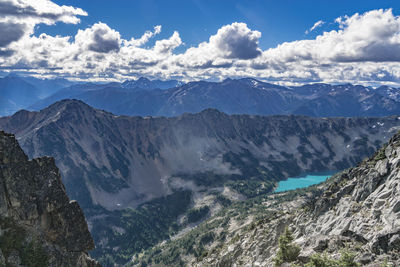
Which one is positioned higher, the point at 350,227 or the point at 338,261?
the point at 338,261

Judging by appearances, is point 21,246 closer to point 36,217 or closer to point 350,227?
point 36,217

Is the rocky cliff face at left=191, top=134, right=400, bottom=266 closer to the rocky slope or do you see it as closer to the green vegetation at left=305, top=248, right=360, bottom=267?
the rocky slope

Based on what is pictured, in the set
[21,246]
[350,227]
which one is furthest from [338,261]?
[21,246]

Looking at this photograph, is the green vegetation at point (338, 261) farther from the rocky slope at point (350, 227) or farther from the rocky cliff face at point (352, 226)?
the rocky cliff face at point (352, 226)

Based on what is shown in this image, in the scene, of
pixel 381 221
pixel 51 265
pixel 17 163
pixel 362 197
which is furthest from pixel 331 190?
pixel 17 163

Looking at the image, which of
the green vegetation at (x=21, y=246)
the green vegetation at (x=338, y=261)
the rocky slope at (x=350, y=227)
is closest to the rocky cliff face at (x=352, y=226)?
the rocky slope at (x=350, y=227)

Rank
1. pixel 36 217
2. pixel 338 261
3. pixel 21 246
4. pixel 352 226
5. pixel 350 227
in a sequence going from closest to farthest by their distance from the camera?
pixel 338 261 < pixel 21 246 < pixel 352 226 < pixel 350 227 < pixel 36 217
